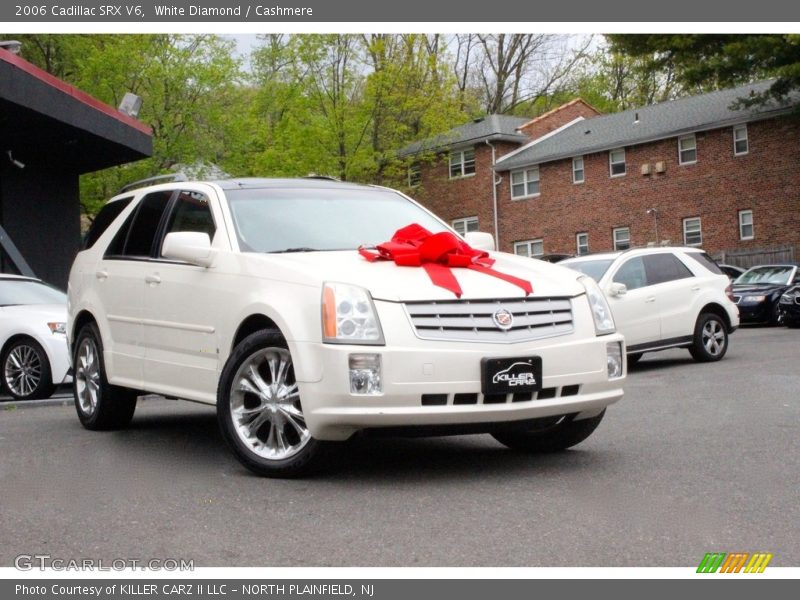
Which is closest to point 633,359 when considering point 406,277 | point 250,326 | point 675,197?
point 250,326

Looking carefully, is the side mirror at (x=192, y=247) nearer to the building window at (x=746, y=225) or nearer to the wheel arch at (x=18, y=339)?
the wheel arch at (x=18, y=339)

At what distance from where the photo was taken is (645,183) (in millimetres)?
42562

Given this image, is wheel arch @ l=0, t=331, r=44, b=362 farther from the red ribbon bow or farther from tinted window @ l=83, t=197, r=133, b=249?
the red ribbon bow

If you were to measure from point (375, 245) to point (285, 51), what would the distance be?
1591 inches


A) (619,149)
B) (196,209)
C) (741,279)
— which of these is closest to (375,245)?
(196,209)

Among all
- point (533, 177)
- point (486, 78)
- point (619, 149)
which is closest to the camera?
point (619, 149)

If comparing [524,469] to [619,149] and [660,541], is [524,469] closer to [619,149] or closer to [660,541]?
[660,541]

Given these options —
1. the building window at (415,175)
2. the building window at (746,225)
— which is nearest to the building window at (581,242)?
the building window at (746,225)

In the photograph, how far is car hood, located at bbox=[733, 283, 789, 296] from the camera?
998 inches

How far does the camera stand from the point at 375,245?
682 cm

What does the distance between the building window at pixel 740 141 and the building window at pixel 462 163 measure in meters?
13.3

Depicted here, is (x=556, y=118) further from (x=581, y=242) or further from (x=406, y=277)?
(x=406, y=277)

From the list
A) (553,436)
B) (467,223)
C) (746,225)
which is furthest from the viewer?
(467,223)

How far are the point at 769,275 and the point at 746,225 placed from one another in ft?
43.5
